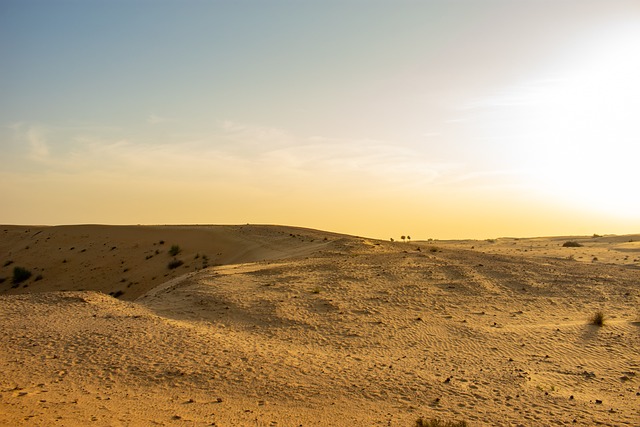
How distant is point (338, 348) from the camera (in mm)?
13008

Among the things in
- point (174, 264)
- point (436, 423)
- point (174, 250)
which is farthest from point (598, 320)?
point (174, 250)

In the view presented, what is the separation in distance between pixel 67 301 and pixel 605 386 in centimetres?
1409

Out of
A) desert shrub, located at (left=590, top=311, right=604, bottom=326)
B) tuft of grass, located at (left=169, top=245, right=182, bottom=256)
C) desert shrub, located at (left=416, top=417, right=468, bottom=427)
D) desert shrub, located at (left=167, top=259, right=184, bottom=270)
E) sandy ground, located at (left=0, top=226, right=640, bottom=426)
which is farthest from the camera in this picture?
tuft of grass, located at (left=169, top=245, right=182, bottom=256)

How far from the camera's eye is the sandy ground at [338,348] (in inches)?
357

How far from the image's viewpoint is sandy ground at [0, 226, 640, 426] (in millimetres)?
9070

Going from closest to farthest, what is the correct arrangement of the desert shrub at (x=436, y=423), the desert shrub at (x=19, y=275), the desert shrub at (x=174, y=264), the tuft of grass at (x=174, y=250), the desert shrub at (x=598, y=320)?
the desert shrub at (x=436, y=423) → the desert shrub at (x=598, y=320) → the desert shrub at (x=174, y=264) → the desert shrub at (x=19, y=275) → the tuft of grass at (x=174, y=250)

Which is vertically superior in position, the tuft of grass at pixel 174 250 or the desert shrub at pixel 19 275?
the tuft of grass at pixel 174 250

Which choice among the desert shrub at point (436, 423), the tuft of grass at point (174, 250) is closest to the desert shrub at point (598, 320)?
the desert shrub at point (436, 423)

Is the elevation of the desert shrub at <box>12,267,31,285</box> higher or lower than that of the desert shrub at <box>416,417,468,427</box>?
lower

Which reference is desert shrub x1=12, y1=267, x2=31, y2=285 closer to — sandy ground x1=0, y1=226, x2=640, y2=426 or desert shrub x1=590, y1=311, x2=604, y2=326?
sandy ground x1=0, y1=226, x2=640, y2=426

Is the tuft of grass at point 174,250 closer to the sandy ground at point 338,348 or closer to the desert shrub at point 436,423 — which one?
the sandy ground at point 338,348

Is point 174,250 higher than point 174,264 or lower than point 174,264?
higher

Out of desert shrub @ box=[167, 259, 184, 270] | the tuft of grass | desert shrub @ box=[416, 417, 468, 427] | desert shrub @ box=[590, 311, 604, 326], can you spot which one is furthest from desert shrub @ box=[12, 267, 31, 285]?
desert shrub @ box=[416, 417, 468, 427]

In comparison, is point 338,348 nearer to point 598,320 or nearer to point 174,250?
point 598,320
